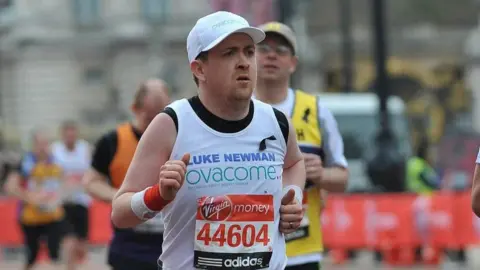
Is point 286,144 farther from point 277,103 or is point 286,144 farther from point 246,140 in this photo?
point 277,103

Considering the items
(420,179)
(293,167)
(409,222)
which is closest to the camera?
(293,167)

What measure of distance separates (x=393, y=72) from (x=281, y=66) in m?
61.3

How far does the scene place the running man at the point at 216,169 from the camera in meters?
5.32

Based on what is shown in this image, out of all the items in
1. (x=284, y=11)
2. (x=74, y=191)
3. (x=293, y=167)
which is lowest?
(x=74, y=191)

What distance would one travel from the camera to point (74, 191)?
16.0 meters

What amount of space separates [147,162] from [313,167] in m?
2.08

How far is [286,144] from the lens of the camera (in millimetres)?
5637

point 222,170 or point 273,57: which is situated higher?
point 273,57

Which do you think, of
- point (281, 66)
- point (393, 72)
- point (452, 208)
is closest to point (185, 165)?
point (281, 66)

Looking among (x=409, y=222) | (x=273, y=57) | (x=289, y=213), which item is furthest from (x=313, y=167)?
(x=409, y=222)

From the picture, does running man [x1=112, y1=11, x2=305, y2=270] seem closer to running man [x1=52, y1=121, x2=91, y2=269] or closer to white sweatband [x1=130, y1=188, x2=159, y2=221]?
white sweatband [x1=130, y1=188, x2=159, y2=221]

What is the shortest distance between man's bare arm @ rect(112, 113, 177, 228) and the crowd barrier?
13.9 metres

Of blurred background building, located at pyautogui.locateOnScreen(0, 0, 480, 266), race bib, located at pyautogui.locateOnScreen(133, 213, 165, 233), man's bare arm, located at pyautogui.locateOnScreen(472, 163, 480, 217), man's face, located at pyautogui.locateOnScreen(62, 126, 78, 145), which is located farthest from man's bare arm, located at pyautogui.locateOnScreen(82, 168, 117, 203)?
blurred background building, located at pyautogui.locateOnScreen(0, 0, 480, 266)

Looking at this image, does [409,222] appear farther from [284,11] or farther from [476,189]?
[476,189]
